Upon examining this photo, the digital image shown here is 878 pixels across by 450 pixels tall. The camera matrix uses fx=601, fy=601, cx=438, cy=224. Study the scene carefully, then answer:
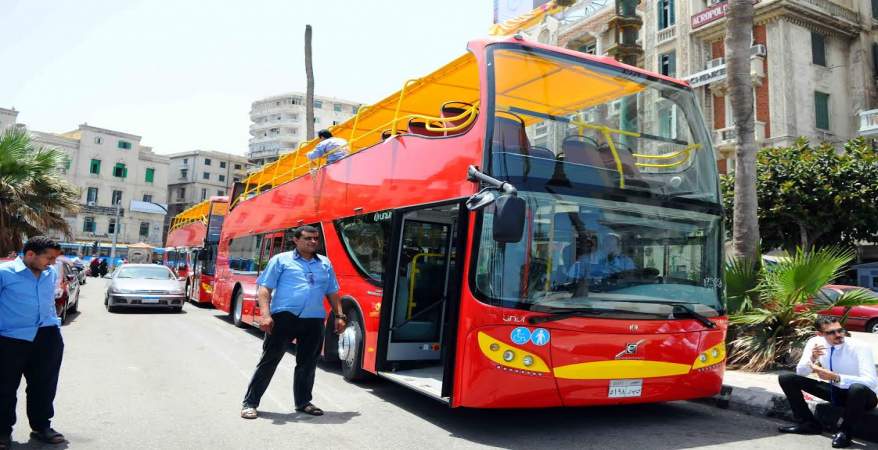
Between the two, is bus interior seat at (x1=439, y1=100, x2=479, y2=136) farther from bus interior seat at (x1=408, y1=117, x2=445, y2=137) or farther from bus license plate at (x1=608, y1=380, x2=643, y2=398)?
bus license plate at (x1=608, y1=380, x2=643, y2=398)

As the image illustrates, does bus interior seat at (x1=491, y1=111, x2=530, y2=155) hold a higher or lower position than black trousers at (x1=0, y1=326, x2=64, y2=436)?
higher

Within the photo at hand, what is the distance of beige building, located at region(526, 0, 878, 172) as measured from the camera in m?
27.0

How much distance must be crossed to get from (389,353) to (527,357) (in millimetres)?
2131

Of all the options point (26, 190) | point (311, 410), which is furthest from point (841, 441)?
point (26, 190)

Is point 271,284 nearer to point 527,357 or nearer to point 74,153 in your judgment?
point 527,357

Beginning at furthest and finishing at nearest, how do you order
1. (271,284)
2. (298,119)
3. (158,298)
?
(298,119) < (158,298) < (271,284)

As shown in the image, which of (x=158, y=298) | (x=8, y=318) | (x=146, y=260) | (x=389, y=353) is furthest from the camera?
(x=146, y=260)

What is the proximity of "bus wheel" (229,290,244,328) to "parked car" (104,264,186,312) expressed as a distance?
2.95 m

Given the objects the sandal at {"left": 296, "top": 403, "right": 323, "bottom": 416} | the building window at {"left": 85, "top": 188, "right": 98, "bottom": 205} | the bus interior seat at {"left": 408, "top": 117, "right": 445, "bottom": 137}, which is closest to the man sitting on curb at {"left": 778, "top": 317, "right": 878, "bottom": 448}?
the bus interior seat at {"left": 408, "top": 117, "right": 445, "bottom": 137}

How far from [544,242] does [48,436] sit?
4209 mm

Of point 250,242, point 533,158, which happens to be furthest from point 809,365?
point 250,242

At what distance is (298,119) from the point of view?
Answer: 9088 centimetres

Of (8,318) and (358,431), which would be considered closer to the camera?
(8,318)

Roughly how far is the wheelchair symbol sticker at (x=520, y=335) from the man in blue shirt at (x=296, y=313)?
1.80 m
